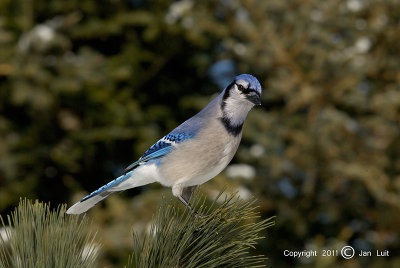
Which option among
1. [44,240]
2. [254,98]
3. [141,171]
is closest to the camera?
[44,240]

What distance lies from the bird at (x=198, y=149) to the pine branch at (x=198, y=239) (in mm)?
306

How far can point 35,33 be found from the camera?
5145 millimetres

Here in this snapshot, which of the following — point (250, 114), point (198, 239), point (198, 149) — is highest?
point (250, 114)

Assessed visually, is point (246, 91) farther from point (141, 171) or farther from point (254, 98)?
point (141, 171)

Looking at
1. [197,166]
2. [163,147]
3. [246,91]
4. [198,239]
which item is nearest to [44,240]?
[198,239]

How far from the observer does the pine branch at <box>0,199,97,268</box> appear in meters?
1.39

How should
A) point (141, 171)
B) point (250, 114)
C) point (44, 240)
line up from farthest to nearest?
point (250, 114) → point (141, 171) → point (44, 240)

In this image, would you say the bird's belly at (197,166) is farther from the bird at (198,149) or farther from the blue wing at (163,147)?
the blue wing at (163,147)

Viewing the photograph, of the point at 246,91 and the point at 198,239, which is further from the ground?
the point at 246,91

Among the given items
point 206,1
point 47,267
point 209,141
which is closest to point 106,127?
point 206,1

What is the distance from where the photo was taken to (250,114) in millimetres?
5094

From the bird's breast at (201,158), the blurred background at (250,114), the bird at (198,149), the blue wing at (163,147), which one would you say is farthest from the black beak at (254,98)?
the blurred background at (250,114)

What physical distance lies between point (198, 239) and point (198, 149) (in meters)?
0.50

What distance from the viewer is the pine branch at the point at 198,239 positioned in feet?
4.80
